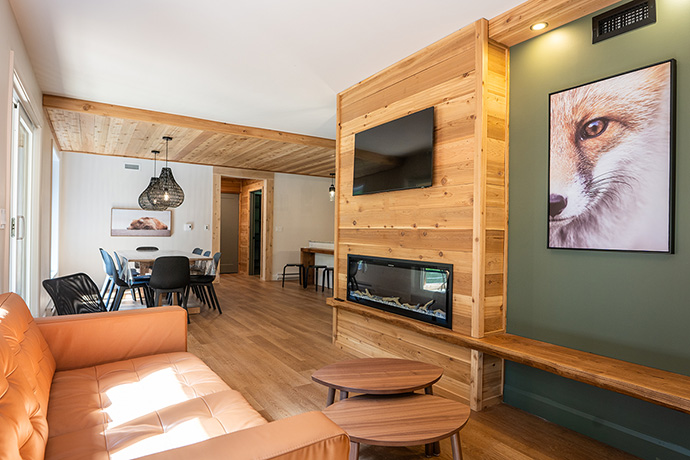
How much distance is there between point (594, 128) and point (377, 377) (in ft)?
6.04

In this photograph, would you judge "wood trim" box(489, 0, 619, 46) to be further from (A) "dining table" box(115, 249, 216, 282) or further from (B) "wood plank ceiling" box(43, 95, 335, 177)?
(A) "dining table" box(115, 249, 216, 282)

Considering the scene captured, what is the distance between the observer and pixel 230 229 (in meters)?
11.0

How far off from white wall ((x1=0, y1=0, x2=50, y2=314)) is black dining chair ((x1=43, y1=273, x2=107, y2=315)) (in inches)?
16.2

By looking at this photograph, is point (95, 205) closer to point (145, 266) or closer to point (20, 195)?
point (145, 266)

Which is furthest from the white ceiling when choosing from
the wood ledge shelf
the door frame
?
the door frame

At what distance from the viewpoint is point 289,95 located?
4.41 meters

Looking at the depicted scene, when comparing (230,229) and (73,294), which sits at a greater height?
(230,229)

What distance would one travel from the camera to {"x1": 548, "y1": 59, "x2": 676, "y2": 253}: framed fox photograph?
208 cm

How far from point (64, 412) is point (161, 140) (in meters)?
5.31

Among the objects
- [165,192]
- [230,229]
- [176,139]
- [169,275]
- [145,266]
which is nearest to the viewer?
[169,275]

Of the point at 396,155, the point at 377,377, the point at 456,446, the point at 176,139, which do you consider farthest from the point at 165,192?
the point at 456,446

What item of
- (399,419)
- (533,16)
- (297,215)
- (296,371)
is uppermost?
(533,16)

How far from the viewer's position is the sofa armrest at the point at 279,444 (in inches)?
38.9

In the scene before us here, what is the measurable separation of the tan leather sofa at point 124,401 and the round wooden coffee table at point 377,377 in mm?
503
